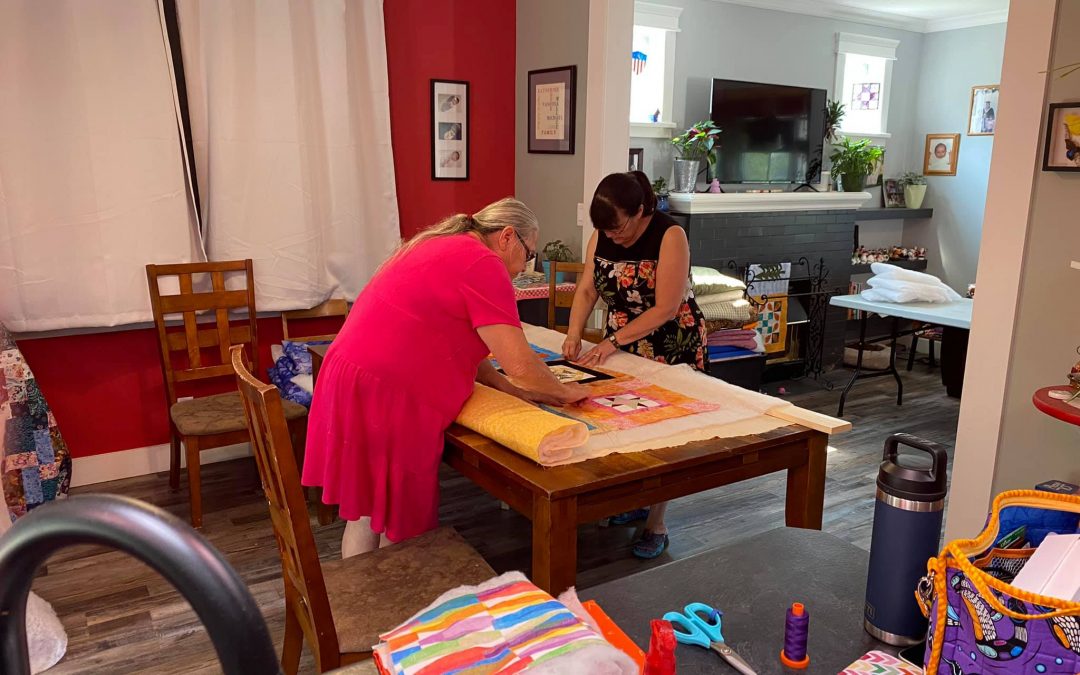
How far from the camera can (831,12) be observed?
19.6ft

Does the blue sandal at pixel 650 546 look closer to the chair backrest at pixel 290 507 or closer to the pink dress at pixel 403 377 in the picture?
the pink dress at pixel 403 377

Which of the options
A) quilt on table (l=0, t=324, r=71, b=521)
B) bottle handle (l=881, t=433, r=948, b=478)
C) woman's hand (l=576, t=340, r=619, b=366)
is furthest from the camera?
quilt on table (l=0, t=324, r=71, b=521)

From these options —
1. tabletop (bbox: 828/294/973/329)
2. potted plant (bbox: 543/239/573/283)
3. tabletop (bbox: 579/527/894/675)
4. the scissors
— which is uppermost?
potted plant (bbox: 543/239/573/283)

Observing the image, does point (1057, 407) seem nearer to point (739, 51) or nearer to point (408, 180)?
point (408, 180)

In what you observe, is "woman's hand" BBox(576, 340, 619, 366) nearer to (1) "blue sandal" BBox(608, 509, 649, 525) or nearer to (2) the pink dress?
(2) the pink dress

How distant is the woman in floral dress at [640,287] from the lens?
8.78 ft

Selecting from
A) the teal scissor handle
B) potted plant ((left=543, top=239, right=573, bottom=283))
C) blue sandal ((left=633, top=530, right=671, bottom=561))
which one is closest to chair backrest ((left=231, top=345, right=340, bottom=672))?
the teal scissor handle

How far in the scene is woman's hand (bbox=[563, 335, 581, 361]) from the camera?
2684 mm

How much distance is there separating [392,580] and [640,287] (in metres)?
1.39

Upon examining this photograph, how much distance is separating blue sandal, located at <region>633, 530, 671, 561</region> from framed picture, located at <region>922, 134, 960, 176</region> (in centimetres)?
501

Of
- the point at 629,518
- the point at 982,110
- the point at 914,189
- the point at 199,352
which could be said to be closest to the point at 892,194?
the point at 914,189

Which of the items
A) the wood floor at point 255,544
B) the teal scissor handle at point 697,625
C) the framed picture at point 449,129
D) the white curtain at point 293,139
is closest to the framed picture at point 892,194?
the wood floor at point 255,544

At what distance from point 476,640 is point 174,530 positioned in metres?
0.56

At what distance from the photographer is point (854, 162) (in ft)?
19.9
